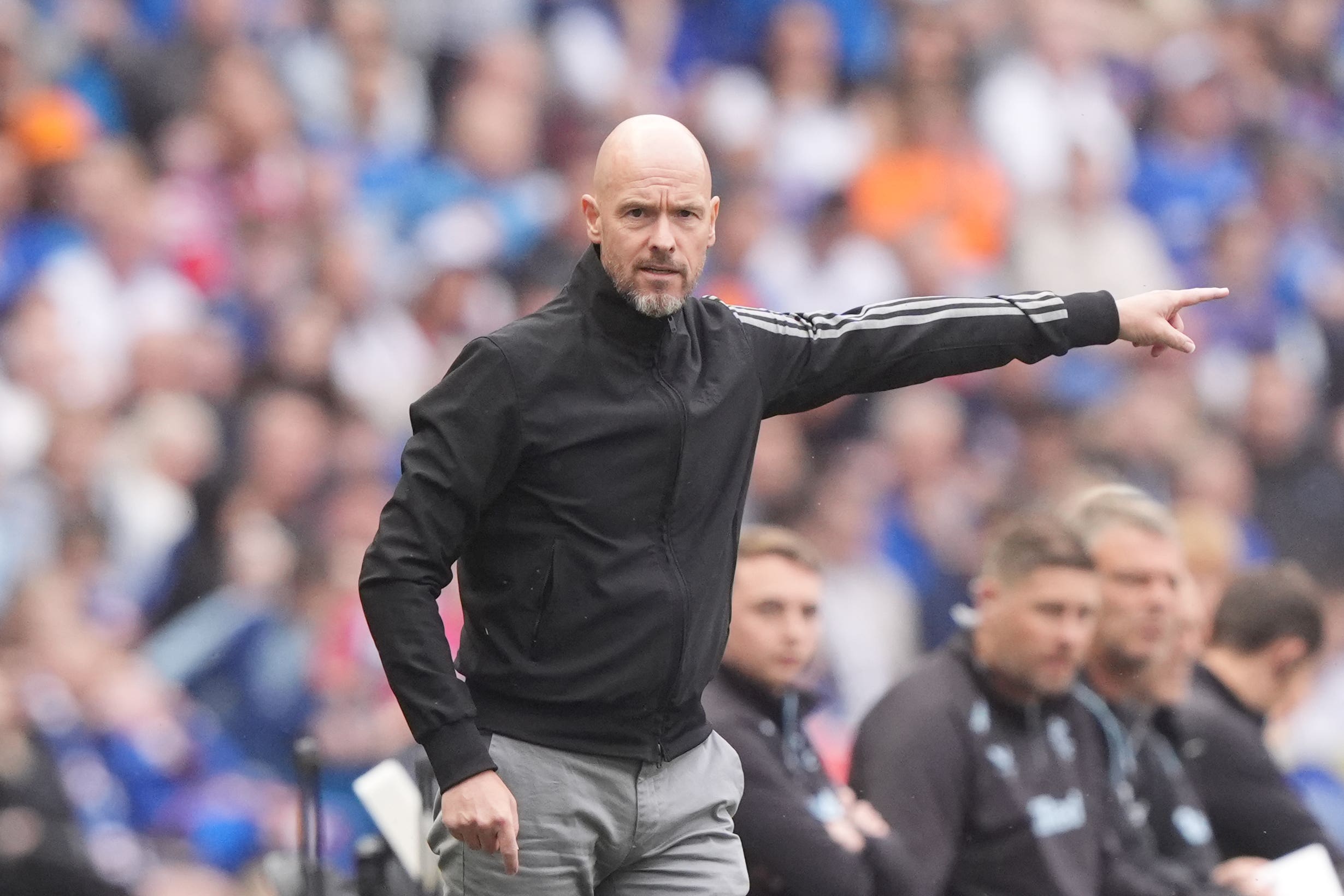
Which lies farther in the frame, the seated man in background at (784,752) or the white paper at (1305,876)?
the white paper at (1305,876)

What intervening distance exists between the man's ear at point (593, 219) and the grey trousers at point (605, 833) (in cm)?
80

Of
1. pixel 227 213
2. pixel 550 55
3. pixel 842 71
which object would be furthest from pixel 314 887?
pixel 842 71

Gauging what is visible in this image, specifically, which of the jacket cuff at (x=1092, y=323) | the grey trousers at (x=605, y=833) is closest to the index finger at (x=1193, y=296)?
the jacket cuff at (x=1092, y=323)

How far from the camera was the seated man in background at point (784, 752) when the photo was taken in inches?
166

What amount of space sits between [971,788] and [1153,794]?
2.92 feet

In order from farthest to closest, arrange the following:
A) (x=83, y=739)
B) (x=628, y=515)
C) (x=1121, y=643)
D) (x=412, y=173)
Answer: (x=412, y=173) → (x=83, y=739) → (x=1121, y=643) → (x=628, y=515)

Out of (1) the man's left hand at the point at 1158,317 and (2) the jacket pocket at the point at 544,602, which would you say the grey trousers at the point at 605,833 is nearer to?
(2) the jacket pocket at the point at 544,602

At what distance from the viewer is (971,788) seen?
457cm

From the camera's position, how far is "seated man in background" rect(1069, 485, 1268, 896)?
202 inches

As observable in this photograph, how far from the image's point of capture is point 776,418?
28.0 ft

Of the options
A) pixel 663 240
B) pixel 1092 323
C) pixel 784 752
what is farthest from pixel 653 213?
pixel 784 752

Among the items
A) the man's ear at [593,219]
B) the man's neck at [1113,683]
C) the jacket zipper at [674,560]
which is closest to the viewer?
the jacket zipper at [674,560]

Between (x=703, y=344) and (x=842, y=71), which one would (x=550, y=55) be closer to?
(x=842, y=71)

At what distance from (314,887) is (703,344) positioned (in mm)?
1527
